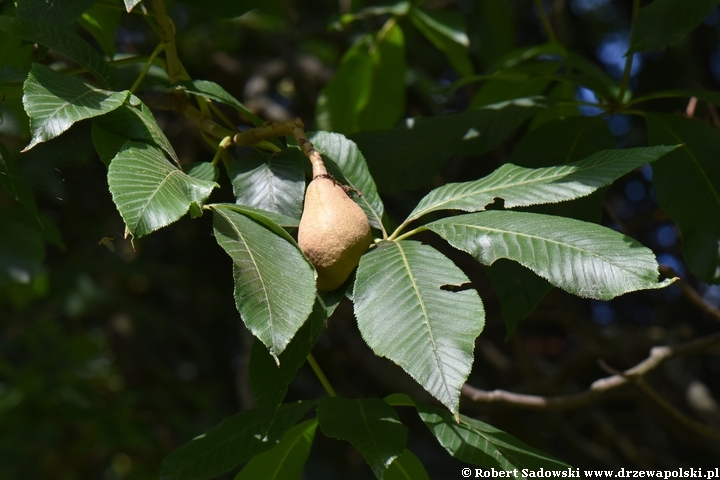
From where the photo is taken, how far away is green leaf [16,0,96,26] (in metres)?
0.96

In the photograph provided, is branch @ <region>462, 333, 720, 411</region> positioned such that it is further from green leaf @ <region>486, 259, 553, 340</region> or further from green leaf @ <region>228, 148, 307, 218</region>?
green leaf @ <region>228, 148, 307, 218</region>

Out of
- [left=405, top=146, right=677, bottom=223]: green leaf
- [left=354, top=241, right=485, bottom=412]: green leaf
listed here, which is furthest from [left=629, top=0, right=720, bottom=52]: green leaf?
[left=354, top=241, right=485, bottom=412]: green leaf

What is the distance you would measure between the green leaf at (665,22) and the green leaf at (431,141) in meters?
0.23

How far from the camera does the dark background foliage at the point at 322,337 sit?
2301 mm

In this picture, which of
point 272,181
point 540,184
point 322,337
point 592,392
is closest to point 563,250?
point 540,184

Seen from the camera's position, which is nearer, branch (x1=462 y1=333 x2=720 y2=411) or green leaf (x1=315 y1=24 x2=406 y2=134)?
branch (x1=462 y1=333 x2=720 y2=411)

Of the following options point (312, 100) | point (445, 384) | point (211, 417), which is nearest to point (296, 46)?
point (312, 100)

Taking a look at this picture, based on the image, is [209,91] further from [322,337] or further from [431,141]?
[322,337]

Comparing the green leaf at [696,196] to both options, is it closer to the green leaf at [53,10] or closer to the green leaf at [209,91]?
the green leaf at [209,91]

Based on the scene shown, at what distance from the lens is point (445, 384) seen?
711 mm

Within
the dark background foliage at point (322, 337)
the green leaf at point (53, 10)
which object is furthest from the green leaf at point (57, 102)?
the dark background foliage at point (322, 337)

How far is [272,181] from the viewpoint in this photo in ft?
3.18

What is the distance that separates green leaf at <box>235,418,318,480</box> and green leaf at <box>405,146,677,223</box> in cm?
39

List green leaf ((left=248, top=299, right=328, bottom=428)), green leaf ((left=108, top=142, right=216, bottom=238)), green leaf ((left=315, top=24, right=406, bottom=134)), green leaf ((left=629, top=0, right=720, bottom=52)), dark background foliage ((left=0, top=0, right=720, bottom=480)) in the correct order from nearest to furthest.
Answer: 1. green leaf ((left=108, top=142, right=216, bottom=238))
2. green leaf ((left=248, top=299, right=328, bottom=428))
3. green leaf ((left=629, top=0, right=720, bottom=52))
4. green leaf ((left=315, top=24, right=406, bottom=134))
5. dark background foliage ((left=0, top=0, right=720, bottom=480))
